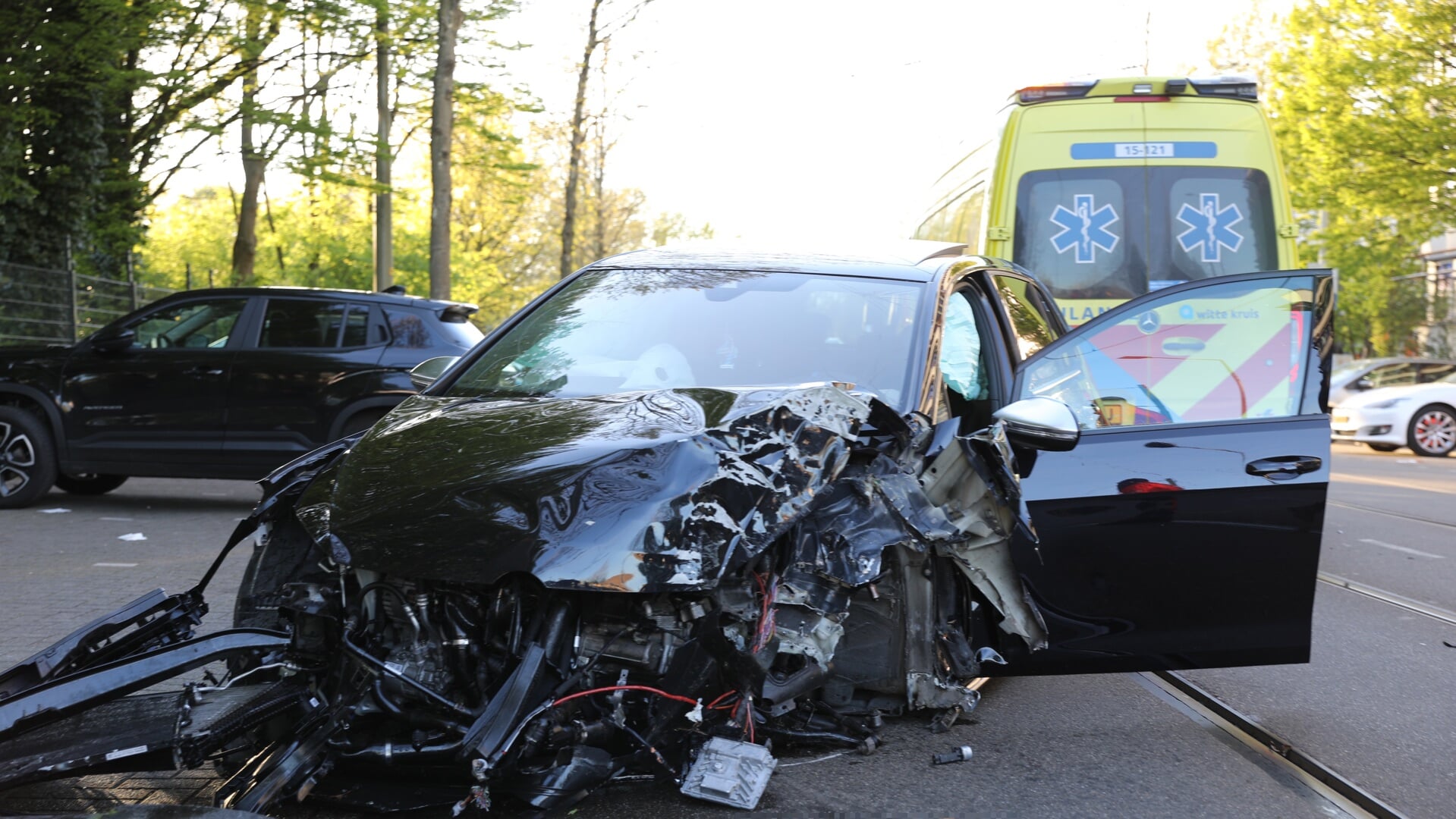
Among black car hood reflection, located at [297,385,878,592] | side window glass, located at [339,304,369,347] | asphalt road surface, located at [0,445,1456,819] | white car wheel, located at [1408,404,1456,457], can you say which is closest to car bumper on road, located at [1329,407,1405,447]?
white car wheel, located at [1408,404,1456,457]

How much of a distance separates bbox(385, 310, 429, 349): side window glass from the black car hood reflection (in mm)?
6483

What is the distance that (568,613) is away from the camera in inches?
126

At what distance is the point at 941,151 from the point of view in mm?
14625

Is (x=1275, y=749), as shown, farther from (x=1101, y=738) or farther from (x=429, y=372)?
(x=429, y=372)

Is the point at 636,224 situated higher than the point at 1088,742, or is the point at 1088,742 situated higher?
the point at 636,224

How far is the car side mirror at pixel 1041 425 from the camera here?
402 cm

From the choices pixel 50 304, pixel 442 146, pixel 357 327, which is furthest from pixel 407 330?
pixel 50 304

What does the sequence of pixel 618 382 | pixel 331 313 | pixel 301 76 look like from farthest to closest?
pixel 301 76, pixel 331 313, pixel 618 382

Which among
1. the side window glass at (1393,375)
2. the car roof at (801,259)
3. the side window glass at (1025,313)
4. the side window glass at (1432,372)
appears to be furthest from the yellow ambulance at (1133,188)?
the side window glass at (1393,375)

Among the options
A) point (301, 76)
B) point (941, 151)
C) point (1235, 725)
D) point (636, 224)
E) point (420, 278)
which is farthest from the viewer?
point (636, 224)

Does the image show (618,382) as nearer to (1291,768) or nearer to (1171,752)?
(1171,752)

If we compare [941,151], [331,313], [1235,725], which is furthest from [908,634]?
[941,151]

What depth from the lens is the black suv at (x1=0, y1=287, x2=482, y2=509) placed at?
9984mm

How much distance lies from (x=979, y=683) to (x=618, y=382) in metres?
1.79
